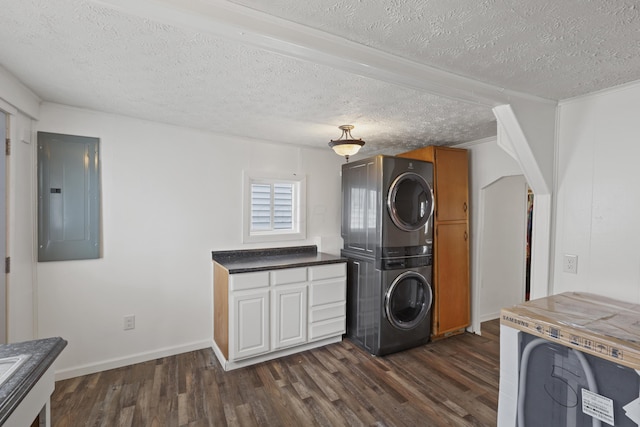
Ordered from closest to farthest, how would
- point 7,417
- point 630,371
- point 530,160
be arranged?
point 7,417, point 630,371, point 530,160

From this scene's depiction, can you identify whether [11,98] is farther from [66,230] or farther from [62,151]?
[66,230]

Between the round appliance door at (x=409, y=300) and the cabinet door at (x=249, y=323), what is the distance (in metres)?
1.16

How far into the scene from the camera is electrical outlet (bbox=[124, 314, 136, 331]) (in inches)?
97.1

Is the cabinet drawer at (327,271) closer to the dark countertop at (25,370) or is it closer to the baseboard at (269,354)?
the baseboard at (269,354)

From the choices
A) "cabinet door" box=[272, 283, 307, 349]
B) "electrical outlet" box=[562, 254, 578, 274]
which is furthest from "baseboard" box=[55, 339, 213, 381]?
"electrical outlet" box=[562, 254, 578, 274]

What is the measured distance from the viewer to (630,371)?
1117 millimetres

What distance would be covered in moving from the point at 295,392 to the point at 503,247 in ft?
9.93

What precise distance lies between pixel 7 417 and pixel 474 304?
11.8 ft

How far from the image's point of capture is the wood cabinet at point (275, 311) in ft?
7.93

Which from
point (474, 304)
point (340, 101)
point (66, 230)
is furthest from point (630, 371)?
point (66, 230)

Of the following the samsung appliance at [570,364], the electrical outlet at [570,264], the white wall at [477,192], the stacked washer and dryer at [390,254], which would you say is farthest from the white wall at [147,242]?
the electrical outlet at [570,264]

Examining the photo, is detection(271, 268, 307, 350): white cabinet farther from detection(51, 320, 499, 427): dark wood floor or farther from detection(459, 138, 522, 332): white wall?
detection(459, 138, 522, 332): white wall

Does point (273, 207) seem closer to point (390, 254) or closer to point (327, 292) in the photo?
point (327, 292)

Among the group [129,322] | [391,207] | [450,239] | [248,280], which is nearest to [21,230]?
[129,322]
